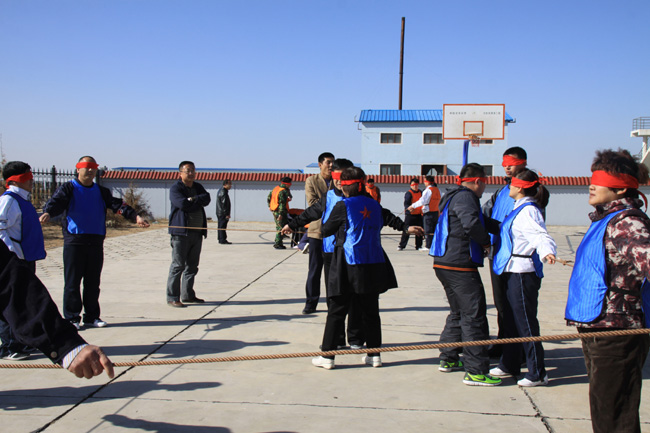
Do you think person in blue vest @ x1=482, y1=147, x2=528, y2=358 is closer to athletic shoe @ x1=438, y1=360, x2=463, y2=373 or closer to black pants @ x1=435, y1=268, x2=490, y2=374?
black pants @ x1=435, y1=268, x2=490, y2=374

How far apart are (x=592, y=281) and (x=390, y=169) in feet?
118

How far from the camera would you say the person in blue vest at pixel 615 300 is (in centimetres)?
279

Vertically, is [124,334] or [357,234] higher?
[357,234]

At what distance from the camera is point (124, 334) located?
5.54 m

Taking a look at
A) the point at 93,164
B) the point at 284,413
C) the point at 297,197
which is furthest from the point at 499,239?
the point at 297,197

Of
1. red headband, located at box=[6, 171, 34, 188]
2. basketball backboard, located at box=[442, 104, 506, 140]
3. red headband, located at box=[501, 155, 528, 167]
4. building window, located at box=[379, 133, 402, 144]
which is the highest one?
building window, located at box=[379, 133, 402, 144]

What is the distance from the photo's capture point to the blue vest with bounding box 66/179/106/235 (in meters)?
5.73

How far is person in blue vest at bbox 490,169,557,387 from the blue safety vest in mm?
1084

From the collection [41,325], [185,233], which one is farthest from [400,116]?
[41,325]

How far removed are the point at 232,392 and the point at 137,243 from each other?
36.1ft

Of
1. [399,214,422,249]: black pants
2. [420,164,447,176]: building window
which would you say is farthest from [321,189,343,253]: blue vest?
[420,164,447,176]: building window

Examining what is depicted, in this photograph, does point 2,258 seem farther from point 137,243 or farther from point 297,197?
point 297,197

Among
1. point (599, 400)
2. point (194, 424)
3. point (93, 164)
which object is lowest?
point (194, 424)

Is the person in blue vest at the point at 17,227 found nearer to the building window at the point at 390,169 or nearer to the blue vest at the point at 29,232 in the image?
the blue vest at the point at 29,232
